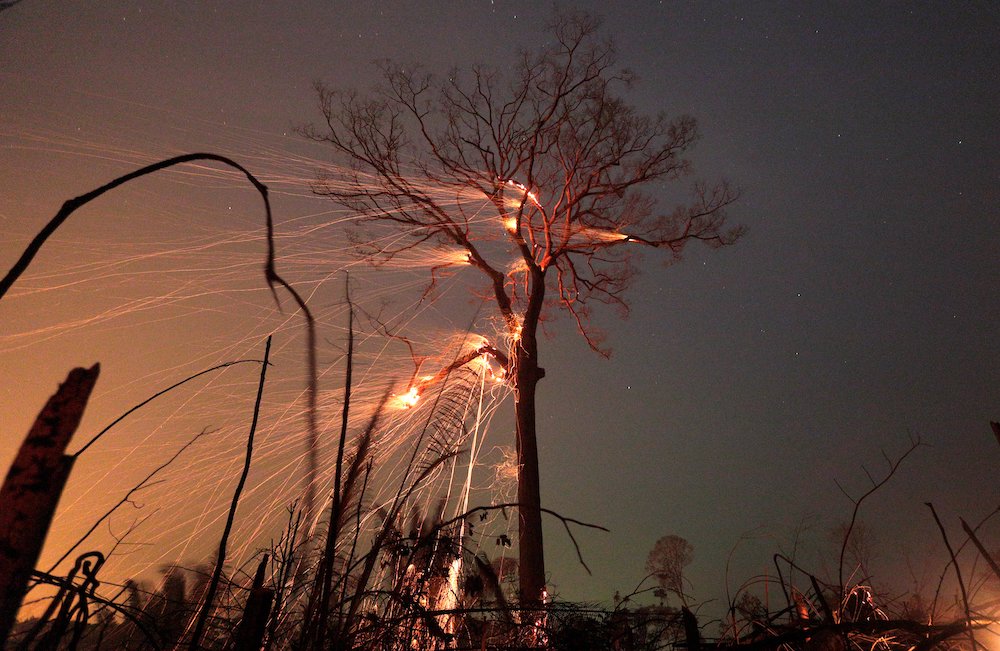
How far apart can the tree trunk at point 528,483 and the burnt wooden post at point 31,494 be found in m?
5.34

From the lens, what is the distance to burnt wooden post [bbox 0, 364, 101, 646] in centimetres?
39

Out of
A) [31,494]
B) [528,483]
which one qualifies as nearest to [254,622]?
[31,494]

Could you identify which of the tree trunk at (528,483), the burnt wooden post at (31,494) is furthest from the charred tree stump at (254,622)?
the tree trunk at (528,483)

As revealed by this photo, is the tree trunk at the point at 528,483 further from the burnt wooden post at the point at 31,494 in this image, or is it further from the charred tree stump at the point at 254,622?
the burnt wooden post at the point at 31,494

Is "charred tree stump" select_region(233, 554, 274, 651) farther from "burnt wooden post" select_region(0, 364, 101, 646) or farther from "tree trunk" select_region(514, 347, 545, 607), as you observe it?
"tree trunk" select_region(514, 347, 545, 607)

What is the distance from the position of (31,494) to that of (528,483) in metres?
6.92

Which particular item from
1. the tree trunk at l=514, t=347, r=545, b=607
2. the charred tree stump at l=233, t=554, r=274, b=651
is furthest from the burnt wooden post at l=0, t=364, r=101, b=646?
the tree trunk at l=514, t=347, r=545, b=607

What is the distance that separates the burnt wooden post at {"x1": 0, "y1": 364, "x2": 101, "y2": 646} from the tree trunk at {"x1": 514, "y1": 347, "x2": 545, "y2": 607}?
17.5 ft

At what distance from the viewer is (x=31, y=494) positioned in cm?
40

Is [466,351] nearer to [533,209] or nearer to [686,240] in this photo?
[533,209]

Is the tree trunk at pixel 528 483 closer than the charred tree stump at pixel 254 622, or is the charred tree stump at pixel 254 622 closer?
the charred tree stump at pixel 254 622

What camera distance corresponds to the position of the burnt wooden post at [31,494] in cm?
39

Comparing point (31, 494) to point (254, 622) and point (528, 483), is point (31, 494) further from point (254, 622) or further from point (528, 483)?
point (528, 483)

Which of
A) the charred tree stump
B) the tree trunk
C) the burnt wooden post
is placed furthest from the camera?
the tree trunk
